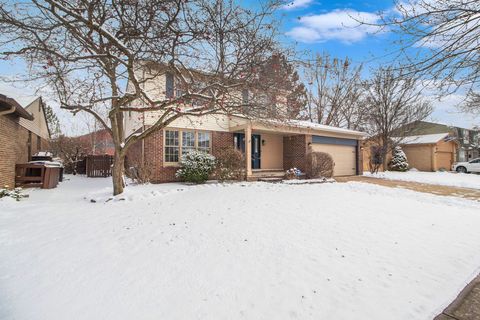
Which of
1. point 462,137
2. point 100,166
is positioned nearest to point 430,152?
point 462,137

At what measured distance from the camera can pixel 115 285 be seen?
2943mm

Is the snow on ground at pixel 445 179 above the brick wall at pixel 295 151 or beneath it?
beneath

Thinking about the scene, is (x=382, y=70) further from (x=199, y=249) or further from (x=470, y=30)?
(x=199, y=249)

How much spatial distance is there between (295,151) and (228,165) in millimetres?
5164

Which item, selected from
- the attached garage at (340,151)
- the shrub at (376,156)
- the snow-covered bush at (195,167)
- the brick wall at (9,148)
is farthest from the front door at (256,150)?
the brick wall at (9,148)

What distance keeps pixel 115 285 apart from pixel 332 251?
3070 mm

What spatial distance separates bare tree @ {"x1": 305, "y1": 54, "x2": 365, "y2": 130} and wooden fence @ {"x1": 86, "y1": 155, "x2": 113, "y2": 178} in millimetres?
17330

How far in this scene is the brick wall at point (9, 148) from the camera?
8672 millimetres

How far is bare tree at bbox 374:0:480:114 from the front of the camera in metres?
3.03

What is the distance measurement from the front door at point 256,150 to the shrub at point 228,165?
2912 millimetres

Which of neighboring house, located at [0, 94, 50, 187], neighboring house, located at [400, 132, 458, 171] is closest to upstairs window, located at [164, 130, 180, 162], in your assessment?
neighboring house, located at [0, 94, 50, 187]

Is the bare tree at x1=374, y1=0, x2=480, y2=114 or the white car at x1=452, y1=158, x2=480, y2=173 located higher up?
the bare tree at x1=374, y1=0, x2=480, y2=114

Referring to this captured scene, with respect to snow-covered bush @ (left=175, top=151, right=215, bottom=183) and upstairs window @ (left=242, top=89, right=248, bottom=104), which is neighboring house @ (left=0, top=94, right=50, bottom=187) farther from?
upstairs window @ (left=242, top=89, right=248, bottom=104)

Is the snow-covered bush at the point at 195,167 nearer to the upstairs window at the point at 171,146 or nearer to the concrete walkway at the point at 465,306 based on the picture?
the upstairs window at the point at 171,146
